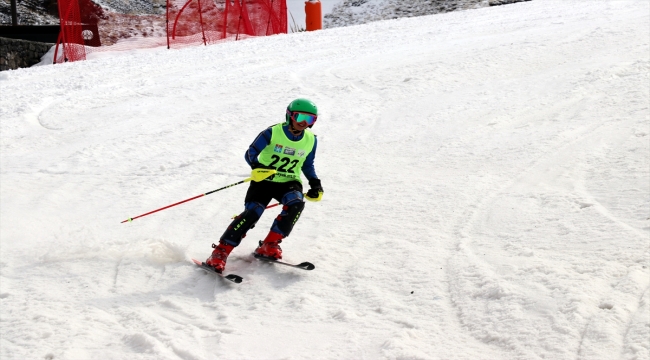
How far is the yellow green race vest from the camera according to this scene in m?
5.87

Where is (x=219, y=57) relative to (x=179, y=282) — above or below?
above

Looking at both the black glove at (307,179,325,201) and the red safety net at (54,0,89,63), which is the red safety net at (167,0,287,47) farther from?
the black glove at (307,179,325,201)

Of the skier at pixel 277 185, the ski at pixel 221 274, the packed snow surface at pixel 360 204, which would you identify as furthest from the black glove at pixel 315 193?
the ski at pixel 221 274

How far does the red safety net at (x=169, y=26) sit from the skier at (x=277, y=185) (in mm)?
10982

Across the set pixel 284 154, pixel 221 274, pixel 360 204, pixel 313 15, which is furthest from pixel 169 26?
pixel 221 274

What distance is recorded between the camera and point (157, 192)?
8062 mm

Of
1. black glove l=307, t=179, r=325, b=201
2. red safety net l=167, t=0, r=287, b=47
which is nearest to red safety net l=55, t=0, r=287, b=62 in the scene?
red safety net l=167, t=0, r=287, b=47

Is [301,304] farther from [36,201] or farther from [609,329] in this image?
[36,201]

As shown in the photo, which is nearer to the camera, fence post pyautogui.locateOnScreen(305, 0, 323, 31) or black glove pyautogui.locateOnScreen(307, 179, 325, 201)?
black glove pyautogui.locateOnScreen(307, 179, 325, 201)

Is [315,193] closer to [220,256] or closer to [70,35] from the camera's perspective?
[220,256]

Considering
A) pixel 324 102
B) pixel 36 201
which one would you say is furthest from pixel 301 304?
pixel 324 102

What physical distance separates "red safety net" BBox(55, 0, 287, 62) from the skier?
10982 mm

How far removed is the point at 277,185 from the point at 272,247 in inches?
Result: 20.3

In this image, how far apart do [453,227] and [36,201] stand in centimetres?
453
